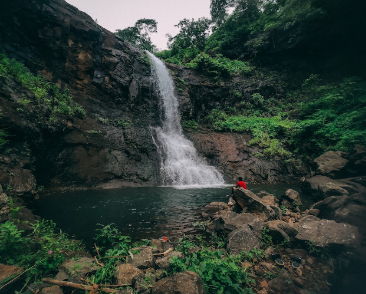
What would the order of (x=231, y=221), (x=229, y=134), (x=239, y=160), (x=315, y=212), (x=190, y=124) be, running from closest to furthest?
(x=231, y=221) < (x=315, y=212) < (x=239, y=160) < (x=229, y=134) < (x=190, y=124)

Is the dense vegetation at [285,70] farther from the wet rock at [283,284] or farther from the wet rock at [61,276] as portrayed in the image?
the wet rock at [61,276]

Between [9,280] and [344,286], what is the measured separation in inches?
174

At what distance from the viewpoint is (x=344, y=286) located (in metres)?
2.61

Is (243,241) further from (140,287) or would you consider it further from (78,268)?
(78,268)

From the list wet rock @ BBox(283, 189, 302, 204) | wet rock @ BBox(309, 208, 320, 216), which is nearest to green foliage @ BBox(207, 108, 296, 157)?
wet rock @ BBox(283, 189, 302, 204)

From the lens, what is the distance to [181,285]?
80.6 inches

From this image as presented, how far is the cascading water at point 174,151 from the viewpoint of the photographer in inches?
515

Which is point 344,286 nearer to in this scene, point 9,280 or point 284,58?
point 9,280

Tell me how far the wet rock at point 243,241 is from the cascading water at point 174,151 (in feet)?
27.4

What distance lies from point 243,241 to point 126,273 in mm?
2520

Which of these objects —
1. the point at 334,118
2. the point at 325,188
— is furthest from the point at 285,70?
the point at 325,188

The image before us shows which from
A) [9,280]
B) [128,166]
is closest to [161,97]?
[128,166]

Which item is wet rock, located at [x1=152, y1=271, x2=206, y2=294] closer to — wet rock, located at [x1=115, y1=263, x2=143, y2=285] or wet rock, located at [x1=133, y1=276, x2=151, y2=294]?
wet rock, located at [x1=133, y1=276, x2=151, y2=294]

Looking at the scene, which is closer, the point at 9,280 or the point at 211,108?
the point at 9,280
